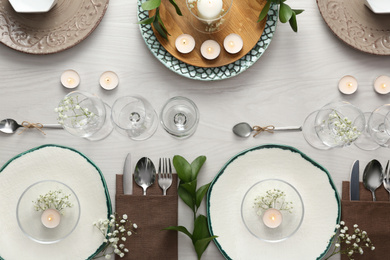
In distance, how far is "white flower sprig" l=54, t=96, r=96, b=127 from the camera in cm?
110

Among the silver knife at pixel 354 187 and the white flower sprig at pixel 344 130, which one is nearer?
the white flower sprig at pixel 344 130

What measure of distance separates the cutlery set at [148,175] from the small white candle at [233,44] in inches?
13.7

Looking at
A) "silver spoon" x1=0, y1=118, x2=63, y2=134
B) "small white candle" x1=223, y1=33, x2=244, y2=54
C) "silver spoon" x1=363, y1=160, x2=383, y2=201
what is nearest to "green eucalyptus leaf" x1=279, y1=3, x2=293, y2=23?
"small white candle" x1=223, y1=33, x2=244, y2=54

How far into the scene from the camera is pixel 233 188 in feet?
3.90

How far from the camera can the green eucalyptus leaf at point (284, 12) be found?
3.70ft

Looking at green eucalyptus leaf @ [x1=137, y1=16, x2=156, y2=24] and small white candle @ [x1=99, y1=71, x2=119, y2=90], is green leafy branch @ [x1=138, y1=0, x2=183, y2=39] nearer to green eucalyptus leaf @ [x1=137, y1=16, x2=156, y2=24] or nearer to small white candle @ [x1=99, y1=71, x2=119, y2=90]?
green eucalyptus leaf @ [x1=137, y1=16, x2=156, y2=24]

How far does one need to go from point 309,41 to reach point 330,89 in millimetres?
148

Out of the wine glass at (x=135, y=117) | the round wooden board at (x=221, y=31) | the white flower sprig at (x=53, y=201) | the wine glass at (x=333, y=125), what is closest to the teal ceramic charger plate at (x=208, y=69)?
the round wooden board at (x=221, y=31)

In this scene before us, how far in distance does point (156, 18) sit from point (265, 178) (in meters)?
0.53

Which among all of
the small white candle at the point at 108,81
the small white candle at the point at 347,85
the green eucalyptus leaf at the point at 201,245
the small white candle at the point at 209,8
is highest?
the small white candle at the point at 209,8

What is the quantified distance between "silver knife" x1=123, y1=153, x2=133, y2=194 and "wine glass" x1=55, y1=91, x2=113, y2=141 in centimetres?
10

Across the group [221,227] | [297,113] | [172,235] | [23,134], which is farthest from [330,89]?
[23,134]

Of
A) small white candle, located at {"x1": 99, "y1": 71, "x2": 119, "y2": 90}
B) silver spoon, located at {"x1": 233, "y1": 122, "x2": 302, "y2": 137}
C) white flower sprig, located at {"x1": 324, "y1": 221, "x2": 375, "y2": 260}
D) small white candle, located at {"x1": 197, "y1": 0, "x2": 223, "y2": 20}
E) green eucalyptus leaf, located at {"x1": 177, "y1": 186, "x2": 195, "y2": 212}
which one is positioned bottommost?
white flower sprig, located at {"x1": 324, "y1": 221, "x2": 375, "y2": 260}

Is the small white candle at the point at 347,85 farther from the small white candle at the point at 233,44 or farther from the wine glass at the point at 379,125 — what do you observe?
the small white candle at the point at 233,44
